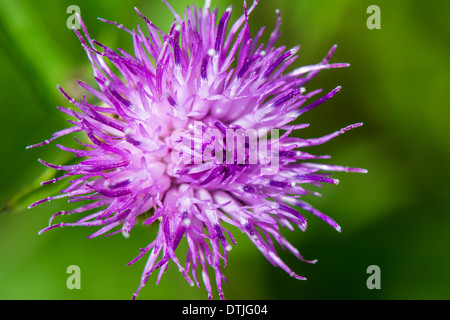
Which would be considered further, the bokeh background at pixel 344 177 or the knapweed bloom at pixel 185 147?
the bokeh background at pixel 344 177

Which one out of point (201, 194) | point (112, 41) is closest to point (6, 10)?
point (112, 41)

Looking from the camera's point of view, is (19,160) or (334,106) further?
(334,106)

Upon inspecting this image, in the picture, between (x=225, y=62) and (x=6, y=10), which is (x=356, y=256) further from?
(x=6, y=10)

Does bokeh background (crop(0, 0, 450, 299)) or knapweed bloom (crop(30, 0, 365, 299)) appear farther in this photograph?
bokeh background (crop(0, 0, 450, 299))

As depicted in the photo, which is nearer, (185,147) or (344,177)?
(185,147)
